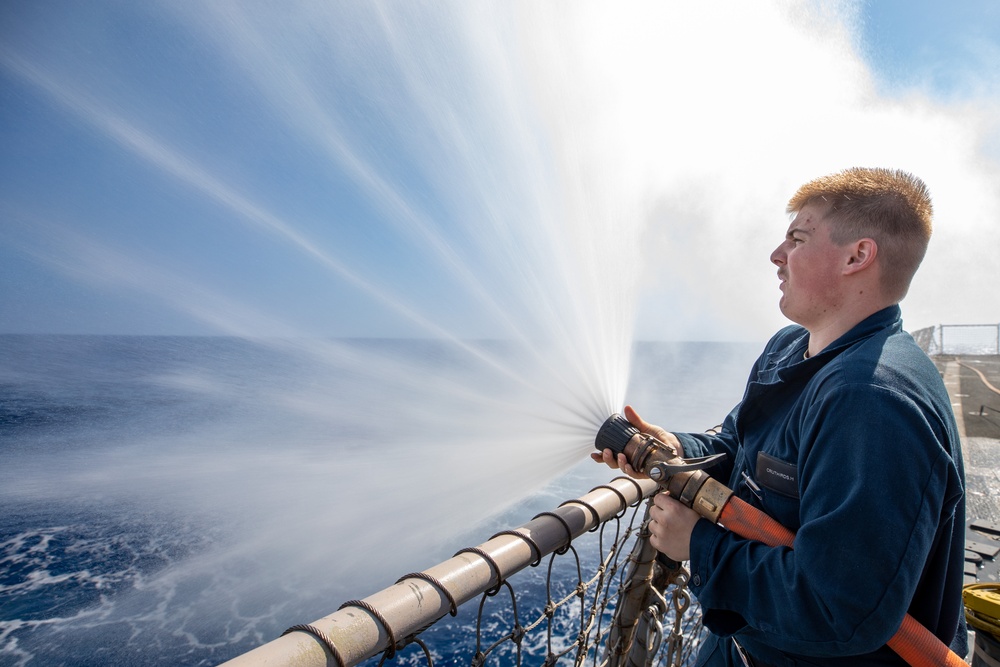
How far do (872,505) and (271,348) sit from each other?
230 feet

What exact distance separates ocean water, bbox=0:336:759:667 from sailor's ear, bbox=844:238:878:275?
10.6 feet

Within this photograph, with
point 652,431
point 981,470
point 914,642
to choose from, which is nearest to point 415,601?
point 914,642

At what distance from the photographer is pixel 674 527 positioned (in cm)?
176

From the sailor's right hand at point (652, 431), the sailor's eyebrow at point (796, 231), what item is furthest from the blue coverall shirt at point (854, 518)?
the sailor's right hand at point (652, 431)

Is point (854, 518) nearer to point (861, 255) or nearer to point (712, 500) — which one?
point (712, 500)

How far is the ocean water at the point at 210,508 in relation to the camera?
689 inches

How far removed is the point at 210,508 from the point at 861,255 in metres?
34.0

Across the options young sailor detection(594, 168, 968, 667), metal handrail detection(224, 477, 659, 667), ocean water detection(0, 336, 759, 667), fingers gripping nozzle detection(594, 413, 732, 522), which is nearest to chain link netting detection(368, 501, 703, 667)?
metal handrail detection(224, 477, 659, 667)

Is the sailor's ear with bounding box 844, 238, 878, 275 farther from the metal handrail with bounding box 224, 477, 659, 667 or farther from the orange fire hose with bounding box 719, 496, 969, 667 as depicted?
the metal handrail with bounding box 224, 477, 659, 667

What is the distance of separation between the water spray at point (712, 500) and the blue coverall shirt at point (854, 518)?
0.08 m

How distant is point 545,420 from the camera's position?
3.94m

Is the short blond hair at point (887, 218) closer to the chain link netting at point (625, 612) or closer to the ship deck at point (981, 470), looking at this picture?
the chain link netting at point (625, 612)

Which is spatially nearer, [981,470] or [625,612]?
[625,612]

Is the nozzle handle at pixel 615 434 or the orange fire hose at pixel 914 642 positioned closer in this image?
the orange fire hose at pixel 914 642
